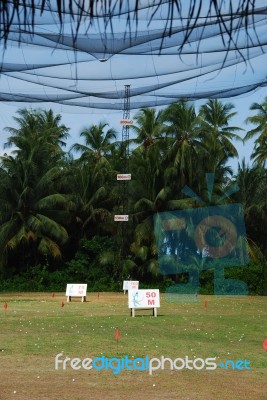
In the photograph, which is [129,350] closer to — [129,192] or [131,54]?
[131,54]

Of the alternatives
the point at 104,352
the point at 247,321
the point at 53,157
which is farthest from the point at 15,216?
the point at 104,352

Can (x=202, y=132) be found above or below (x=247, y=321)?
above

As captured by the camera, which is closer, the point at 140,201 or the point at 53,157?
the point at 140,201

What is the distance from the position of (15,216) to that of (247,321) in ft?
69.4

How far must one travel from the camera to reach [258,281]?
34.0m

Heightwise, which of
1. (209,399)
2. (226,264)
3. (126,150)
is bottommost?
(209,399)

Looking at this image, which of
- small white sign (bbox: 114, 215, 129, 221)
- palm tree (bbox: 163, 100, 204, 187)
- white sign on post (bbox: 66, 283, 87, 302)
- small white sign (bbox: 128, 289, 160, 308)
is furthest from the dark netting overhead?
palm tree (bbox: 163, 100, 204, 187)

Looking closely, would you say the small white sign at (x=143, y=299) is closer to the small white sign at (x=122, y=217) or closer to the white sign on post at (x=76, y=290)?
the white sign on post at (x=76, y=290)

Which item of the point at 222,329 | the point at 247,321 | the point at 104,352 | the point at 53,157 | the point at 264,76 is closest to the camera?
the point at 264,76

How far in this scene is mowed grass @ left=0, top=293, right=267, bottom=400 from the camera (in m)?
7.48

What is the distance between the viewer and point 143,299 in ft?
60.1

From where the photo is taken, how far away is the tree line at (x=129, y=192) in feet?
117

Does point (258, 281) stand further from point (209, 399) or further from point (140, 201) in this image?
point (209, 399)

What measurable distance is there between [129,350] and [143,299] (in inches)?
297
